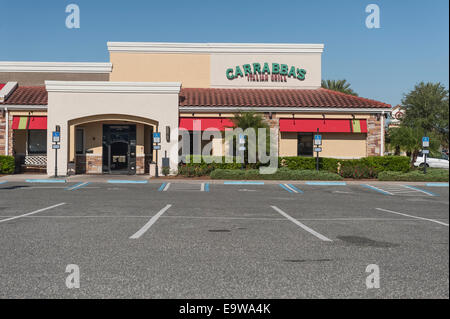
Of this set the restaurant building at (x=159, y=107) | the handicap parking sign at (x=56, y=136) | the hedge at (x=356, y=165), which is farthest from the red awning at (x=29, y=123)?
the hedge at (x=356, y=165)

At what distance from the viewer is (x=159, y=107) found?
2342cm

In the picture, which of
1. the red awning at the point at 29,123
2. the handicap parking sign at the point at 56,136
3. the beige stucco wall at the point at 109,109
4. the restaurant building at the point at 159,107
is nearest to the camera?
the handicap parking sign at the point at 56,136

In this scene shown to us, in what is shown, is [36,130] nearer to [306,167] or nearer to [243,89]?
[243,89]

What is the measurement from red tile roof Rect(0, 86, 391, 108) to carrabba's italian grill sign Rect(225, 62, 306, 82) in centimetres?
131

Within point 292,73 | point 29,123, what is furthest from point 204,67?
point 29,123

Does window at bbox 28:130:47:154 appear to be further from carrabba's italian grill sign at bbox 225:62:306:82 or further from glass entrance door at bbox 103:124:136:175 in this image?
carrabba's italian grill sign at bbox 225:62:306:82

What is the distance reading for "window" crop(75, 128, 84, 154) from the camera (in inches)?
965

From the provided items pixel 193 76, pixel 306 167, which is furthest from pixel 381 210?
pixel 193 76

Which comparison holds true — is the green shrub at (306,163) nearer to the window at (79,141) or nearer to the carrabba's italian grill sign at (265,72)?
the carrabba's italian grill sign at (265,72)

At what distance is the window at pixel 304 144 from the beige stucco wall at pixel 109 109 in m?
7.92

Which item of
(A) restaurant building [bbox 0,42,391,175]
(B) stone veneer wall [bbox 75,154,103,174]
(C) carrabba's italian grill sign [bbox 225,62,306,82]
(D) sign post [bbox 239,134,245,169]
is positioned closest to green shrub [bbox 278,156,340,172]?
(D) sign post [bbox 239,134,245,169]

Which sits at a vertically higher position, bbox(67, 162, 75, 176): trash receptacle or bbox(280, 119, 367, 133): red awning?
bbox(280, 119, 367, 133): red awning

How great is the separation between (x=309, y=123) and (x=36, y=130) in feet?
56.1

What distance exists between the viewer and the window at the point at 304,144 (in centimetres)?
2542
